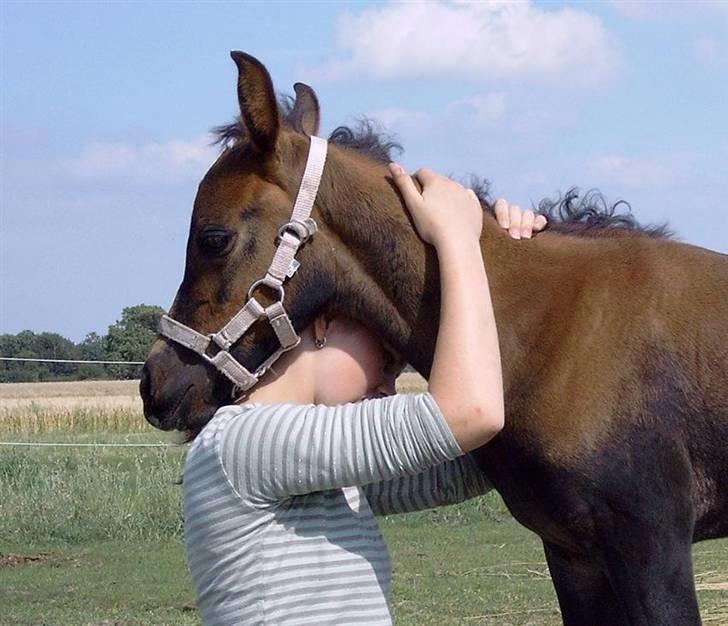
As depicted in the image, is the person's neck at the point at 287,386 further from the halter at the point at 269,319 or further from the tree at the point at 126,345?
the tree at the point at 126,345

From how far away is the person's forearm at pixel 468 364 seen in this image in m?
2.71

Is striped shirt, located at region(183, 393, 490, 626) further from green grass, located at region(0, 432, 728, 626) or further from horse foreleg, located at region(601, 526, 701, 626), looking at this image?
green grass, located at region(0, 432, 728, 626)

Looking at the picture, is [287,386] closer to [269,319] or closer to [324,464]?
[269,319]

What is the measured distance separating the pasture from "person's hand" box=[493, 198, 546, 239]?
8.18ft

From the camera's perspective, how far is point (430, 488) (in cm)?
358

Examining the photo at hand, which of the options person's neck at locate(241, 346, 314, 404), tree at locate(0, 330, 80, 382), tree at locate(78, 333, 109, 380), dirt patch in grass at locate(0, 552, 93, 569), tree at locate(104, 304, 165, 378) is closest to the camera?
person's neck at locate(241, 346, 314, 404)

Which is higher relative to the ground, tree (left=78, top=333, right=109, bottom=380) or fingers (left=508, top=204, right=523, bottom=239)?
tree (left=78, top=333, right=109, bottom=380)

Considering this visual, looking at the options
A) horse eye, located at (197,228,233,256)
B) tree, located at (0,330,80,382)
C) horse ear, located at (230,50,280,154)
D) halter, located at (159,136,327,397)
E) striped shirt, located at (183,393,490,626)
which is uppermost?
tree, located at (0,330,80,382)

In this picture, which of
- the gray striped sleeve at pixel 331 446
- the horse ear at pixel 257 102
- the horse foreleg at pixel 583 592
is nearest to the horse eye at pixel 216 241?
the horse ear at pixel 257 102

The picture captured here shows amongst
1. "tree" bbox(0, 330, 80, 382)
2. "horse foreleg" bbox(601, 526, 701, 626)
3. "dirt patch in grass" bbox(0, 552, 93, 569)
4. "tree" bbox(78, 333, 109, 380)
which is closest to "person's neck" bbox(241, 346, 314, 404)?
"horse foreleg" bbox(601, 526, 701, 626)

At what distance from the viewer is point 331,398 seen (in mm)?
3098

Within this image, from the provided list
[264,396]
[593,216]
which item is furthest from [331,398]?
[593,216]

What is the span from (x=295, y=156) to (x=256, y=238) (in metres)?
0.30

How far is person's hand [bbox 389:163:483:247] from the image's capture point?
315 cm
